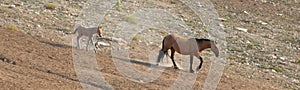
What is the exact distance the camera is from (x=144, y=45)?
22.2 m

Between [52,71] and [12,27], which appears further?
[12,27]

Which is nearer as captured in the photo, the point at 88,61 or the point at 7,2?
the point at 88,61

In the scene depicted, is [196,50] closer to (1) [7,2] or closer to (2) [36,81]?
(2) [36,81]

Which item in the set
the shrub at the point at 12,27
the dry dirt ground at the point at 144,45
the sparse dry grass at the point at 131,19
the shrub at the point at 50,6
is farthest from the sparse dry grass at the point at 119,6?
the shrub at the point at 12,27

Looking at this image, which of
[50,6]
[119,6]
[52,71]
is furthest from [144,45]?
[119,6]

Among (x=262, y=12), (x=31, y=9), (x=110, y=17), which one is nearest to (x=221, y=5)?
(x=262, y=12)

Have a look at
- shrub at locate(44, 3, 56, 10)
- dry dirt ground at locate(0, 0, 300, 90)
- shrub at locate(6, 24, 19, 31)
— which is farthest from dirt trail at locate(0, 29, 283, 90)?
shrub at locate(44, 3, 56, 10)

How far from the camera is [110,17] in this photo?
27.8 metres

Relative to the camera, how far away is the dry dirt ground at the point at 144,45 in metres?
14.5

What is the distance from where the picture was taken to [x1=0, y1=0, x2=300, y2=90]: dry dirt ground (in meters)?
14.5

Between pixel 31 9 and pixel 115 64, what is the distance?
10.1 metres

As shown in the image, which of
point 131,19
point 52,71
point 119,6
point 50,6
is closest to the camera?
point 52,71

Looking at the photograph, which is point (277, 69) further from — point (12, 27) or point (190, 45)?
point (12, 27)

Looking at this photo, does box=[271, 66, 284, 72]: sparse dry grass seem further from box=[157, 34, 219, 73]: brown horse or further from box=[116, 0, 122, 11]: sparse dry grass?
box=[116, 0, 122, 11]: sparse dry grass
